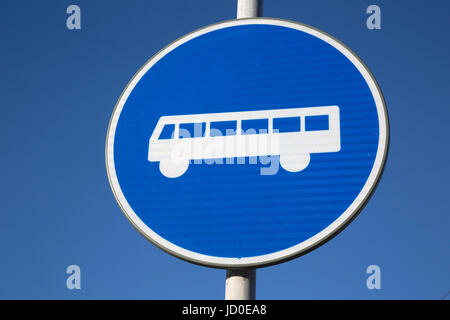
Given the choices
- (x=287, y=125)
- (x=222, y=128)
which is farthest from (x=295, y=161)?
(x=222, y=128)

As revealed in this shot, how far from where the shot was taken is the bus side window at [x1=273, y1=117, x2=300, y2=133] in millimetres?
1937

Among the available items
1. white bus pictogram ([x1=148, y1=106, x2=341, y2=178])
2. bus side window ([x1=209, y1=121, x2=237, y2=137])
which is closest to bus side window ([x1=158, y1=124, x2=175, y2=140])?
white bus pictogram ([x1=148, y1=106, x2=341, y2=178])

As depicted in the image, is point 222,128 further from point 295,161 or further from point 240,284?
point 240,284

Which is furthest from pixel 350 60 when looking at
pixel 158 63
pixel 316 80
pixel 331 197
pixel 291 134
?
pixel 158 63

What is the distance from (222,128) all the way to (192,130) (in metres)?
0.09

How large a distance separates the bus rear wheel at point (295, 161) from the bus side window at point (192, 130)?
255mm

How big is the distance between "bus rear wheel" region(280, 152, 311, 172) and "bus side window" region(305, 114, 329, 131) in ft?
0.25

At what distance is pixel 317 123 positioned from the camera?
191cm

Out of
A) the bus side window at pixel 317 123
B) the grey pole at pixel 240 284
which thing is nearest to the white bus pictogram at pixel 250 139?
the bus side window at pixel 317 123

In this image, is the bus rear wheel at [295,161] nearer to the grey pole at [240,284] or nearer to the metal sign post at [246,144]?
the metal sign post at [246,144]

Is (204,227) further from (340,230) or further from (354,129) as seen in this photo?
(354,129)

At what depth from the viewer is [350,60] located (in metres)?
2.04

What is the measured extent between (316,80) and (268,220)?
0.44 meters

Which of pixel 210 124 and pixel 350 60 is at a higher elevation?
pixel 350 60
